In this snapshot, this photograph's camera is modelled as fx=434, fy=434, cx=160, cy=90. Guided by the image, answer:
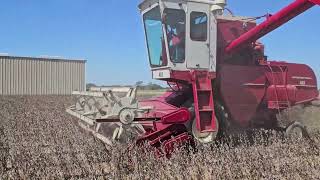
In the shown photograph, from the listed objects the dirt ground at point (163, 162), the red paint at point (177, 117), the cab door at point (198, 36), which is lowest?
the dirt ground at point (163, 162)

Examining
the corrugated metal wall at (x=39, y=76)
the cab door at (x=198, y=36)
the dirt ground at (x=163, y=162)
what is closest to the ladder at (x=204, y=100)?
the cab door at (x=198, y=36)

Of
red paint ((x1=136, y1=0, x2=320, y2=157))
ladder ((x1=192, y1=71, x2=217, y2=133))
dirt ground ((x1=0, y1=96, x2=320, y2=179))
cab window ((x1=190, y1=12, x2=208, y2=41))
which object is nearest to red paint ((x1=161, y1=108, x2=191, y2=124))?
red paint ((x1=136, y1=0, x2=320, y2=157))

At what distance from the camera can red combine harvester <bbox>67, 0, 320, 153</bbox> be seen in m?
5.88

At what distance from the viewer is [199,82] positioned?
639 cm

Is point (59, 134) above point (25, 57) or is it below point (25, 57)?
below

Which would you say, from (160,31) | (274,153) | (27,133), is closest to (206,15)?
(160,31)

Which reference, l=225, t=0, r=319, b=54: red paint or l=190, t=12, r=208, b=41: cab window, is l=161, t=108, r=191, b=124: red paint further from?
l=225, t=0, r=319, b=54: red paint

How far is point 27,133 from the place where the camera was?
878 cm

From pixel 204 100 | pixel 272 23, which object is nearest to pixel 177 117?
pixel 204 100

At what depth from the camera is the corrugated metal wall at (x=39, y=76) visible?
93.2 feet

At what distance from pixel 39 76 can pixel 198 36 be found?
24.5 metres

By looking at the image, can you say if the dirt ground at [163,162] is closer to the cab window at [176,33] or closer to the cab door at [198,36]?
the cab door at [198,36]

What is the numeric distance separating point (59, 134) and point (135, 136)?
100 inches

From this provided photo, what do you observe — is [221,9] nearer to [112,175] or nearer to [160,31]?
[160,31]
